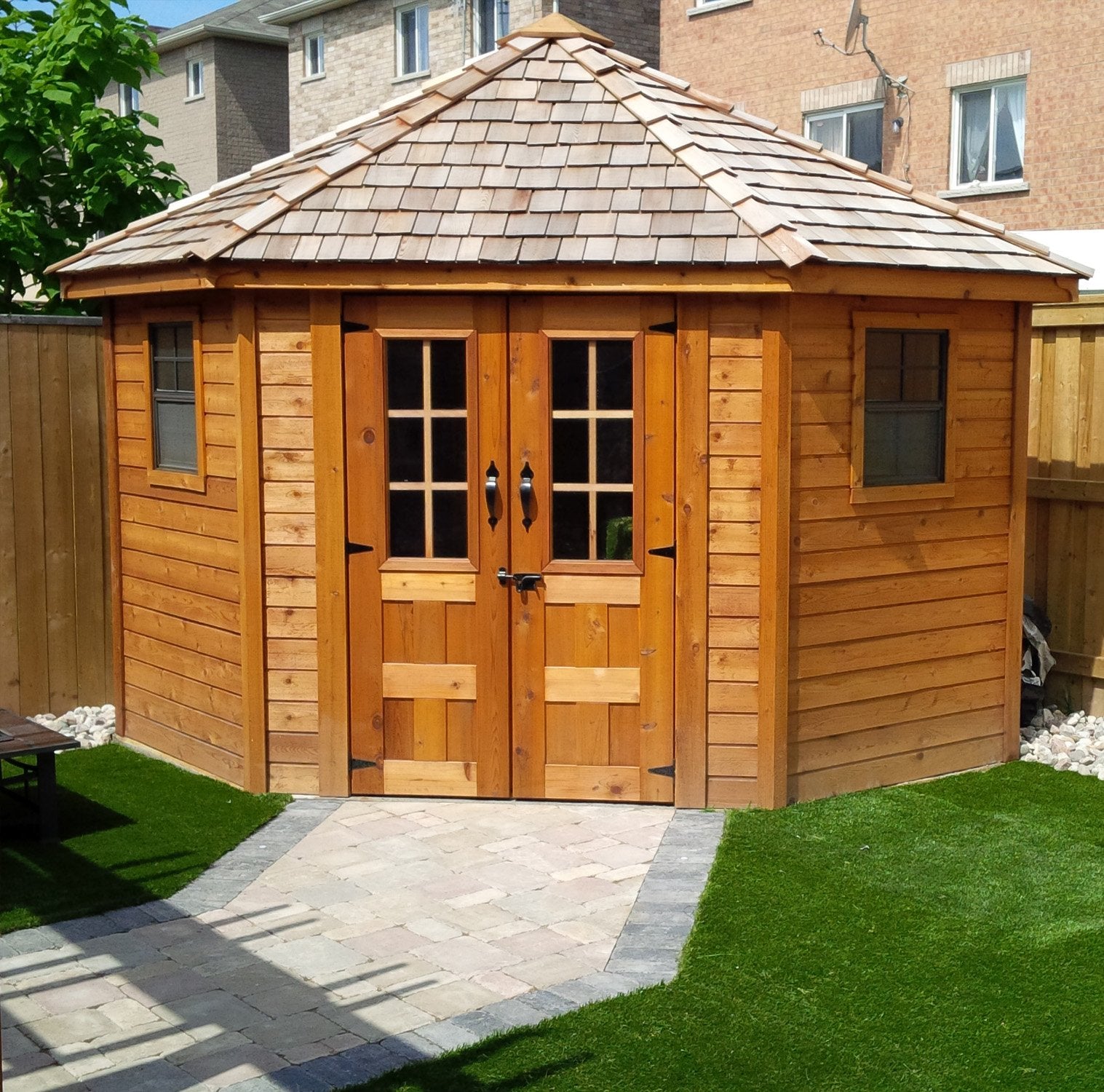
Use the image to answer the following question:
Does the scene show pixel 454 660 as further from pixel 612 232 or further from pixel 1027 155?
pixel 1027 155

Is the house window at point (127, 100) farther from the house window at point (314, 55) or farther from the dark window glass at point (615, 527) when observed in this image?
the dark window glass at point (615, 527)

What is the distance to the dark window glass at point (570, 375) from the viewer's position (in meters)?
7.29

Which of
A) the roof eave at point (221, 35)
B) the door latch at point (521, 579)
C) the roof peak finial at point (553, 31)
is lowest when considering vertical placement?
the door latch at point (521, 579)

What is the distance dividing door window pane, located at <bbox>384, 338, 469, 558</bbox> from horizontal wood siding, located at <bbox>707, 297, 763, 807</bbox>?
4.21 feet

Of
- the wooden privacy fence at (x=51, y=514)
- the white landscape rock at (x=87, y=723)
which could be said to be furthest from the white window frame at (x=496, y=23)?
the white landscape rock at (x=87, y=723)

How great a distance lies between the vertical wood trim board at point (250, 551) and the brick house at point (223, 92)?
26681mm

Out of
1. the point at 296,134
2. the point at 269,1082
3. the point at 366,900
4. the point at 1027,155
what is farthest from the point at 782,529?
the point at 296,134

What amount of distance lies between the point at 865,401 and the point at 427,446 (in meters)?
2.30

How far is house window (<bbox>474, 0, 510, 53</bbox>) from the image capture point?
25641 millimetres

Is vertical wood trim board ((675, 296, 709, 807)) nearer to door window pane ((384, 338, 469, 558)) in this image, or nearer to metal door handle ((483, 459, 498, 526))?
metal door handle ((483, 459, 498, 526))

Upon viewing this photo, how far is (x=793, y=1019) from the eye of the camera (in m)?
4.96

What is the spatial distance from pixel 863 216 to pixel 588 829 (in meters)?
3.51

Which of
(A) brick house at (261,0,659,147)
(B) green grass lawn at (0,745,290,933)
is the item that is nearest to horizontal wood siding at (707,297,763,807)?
(B) green grass lawn at (0,745,290,933)

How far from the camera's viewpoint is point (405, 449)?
7461 mm
